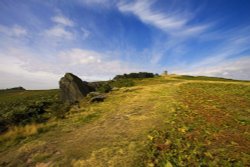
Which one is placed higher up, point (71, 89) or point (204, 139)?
point (71, 89)

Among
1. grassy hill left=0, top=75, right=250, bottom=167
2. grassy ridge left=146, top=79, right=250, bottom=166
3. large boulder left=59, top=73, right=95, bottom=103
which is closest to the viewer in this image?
grassy ridge left=146, top=79, right=250, bottom=166

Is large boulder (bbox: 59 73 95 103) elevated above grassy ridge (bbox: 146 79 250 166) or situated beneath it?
elevated above

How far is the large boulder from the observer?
104 ft

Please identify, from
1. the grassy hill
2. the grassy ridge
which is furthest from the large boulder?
the grassy ridge

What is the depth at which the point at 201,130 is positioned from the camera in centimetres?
1160

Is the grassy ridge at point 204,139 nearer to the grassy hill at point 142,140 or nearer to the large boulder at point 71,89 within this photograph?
the grassy hill at point 142,140

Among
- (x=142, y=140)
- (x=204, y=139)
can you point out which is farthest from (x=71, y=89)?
(x=204, y=139)

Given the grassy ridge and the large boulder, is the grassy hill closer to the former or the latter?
the grassy ridge

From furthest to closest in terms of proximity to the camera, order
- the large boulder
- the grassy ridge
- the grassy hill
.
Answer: the large boulder < the grassy hill < the grassy ridge

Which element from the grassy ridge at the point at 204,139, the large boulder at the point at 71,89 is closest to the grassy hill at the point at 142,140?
the grassy ridge at the point at 204,139

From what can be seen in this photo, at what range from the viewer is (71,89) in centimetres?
3228

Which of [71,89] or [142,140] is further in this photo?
[71,89]

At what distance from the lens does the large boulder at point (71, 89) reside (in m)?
31.6

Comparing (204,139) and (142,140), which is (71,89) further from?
(204,139)
